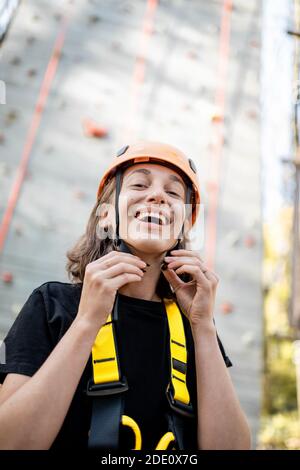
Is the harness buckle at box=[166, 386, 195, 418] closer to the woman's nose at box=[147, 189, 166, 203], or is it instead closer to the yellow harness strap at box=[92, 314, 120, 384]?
the yellow harness strap at box=[92, 314, 120, 384]

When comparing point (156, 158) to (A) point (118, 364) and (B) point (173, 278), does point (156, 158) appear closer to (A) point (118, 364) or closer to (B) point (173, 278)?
(B) point (173, 278)

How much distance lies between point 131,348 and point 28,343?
0.42 m

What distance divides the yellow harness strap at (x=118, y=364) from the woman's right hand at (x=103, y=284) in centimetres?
14

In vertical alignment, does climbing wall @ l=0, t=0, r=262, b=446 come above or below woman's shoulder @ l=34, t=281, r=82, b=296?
above

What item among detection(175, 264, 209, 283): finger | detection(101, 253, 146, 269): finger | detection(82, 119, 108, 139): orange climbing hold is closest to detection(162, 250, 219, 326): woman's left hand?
detection(175, 264, 209, 283): finger

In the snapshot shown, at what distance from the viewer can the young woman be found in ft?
4.92

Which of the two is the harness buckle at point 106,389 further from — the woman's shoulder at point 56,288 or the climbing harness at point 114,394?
the woman's shoulder at point 56,288

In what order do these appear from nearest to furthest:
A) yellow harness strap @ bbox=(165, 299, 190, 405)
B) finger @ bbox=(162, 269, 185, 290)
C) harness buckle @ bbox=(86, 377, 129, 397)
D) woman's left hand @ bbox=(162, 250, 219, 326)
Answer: harness buckle @ bbox=(86, 377, 129, 397), yellow harness strap @ bbox=(165, 299, 190, 405), woman's left hand @ bbox=(162, 250, 219, 326), finger @ bbox=(162, 269, 185, 290)

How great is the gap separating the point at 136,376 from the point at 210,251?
13.2 ft

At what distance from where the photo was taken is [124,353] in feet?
5.90

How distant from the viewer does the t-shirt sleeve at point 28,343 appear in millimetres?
1585

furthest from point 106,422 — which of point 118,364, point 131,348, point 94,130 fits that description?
point 94,130

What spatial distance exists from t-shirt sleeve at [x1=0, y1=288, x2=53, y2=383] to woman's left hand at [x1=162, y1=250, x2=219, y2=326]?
1.88ft
